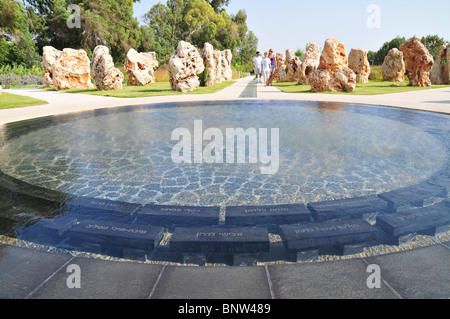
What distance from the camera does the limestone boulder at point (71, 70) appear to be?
23.0m

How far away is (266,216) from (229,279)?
1043mm

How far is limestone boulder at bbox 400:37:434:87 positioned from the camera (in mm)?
21156

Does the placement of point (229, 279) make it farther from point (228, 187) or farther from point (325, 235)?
point (228, 187)

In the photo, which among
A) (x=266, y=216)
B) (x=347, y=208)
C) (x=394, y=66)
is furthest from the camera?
(x=394, y=66)

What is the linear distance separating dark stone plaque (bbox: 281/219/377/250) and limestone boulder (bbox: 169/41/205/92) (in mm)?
18403

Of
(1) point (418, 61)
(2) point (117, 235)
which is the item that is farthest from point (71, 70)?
(1) point (418, 61)

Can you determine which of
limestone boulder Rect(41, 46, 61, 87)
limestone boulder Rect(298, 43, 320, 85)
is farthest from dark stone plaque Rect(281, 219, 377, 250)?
limestone boulder Rect(41, 46, 61, 87)

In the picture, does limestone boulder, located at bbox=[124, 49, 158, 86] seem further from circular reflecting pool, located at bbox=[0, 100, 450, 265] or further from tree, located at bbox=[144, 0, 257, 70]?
tree, located at bbox=[144, 0, 257, 70]

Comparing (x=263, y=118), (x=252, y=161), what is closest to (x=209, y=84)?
(x=263, y=118)

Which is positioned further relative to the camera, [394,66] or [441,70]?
[394,66]

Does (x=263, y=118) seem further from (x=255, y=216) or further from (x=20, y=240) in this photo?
(x=20, y=240)

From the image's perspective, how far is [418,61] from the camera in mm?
21703

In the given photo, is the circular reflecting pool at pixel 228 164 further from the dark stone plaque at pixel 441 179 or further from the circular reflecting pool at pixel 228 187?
A: the dark stone plaque at pixel 441 179

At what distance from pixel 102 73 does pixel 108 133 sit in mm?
15586
